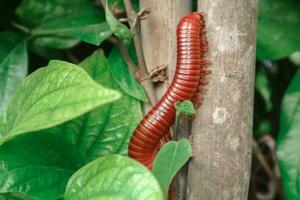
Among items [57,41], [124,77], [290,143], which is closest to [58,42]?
[57,41]

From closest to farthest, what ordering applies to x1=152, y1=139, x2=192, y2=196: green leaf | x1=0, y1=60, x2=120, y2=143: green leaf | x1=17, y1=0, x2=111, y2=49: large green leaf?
x1=0, y1=60, x2=120, y2=143: green leaf → x1=152, y1=139, x2=192, y2=196: green leaf → x1=17, y1=0, x2=111, y2=49: large green leaf

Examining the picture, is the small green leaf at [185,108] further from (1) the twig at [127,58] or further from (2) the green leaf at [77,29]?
(2) the green leaf at [77,29]

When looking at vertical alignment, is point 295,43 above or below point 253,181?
above

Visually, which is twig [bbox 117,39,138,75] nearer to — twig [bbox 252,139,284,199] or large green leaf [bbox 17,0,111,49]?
large green leaf [bbox 17,0,111,49]

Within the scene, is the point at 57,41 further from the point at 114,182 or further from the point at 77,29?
the point at 114,182

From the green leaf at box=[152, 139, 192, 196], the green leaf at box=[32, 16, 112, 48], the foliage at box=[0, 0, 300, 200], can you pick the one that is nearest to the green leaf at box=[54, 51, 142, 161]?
the foliage at box=[0, 0, 300, 200]

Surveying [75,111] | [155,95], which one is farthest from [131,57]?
Result: [75,111]

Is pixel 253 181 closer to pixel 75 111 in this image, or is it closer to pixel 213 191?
pixel 213 191
